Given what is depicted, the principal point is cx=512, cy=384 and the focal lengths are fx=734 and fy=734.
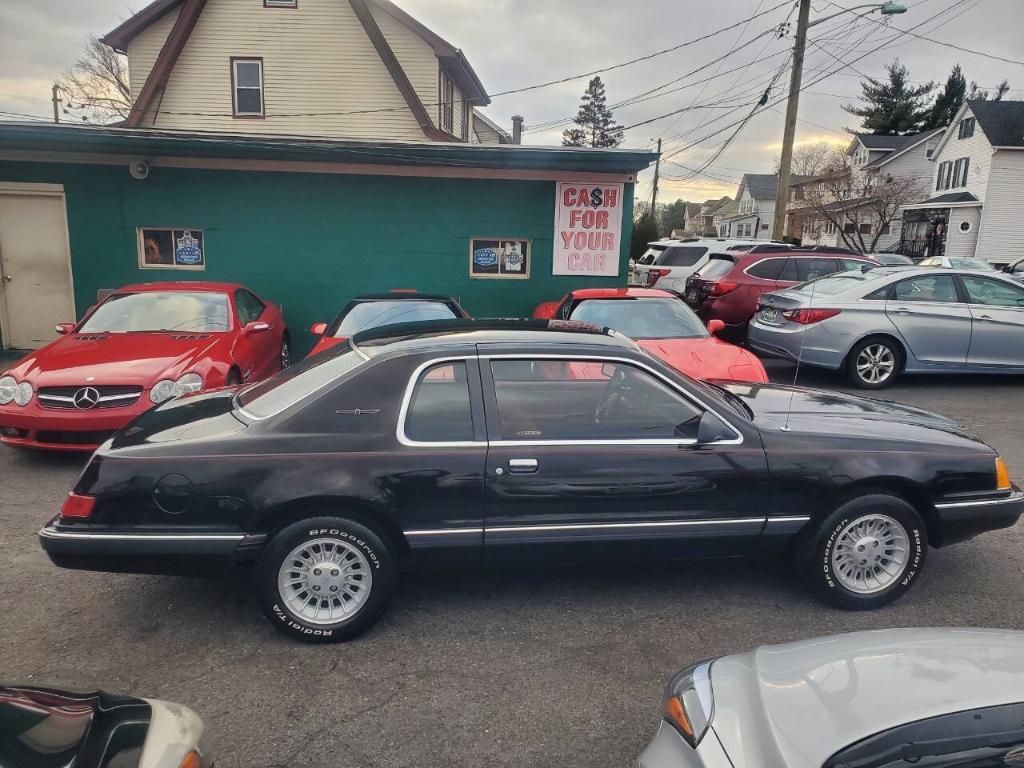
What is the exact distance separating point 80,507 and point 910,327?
9110 mm

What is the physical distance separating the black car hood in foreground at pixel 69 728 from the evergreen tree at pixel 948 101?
210 feet

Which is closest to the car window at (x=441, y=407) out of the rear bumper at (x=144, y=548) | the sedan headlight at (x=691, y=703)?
the rear bumper at (x=144, y=548)

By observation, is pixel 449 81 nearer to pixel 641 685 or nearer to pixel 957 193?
pixel 641 685

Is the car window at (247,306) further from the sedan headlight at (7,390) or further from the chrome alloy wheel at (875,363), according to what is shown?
the chrome alloy wheel at (875,363)

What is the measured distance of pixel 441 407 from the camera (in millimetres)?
3689

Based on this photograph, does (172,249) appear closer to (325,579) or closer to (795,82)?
(325,579)

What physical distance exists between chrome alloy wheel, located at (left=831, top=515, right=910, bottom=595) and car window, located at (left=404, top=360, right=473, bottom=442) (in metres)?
2.07

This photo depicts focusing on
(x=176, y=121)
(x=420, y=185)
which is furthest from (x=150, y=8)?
(x=420, y=185)

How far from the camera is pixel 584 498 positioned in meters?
3.66

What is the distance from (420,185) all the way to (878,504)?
28.2ft

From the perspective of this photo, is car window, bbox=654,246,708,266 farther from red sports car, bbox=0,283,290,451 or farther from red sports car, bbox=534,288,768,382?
red sports car, bbox=0,283,290,451

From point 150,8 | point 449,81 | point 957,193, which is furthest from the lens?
point 957,193

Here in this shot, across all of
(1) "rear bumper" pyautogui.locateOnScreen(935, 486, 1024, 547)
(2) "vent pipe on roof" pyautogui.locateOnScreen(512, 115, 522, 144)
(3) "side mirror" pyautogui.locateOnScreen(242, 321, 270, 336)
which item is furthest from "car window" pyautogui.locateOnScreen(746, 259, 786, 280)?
(2) "vent pipe on roof" pyautogui.locateOnScreen(512, 115, 522, 144)

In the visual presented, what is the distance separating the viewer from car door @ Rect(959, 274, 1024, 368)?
9.17 m
